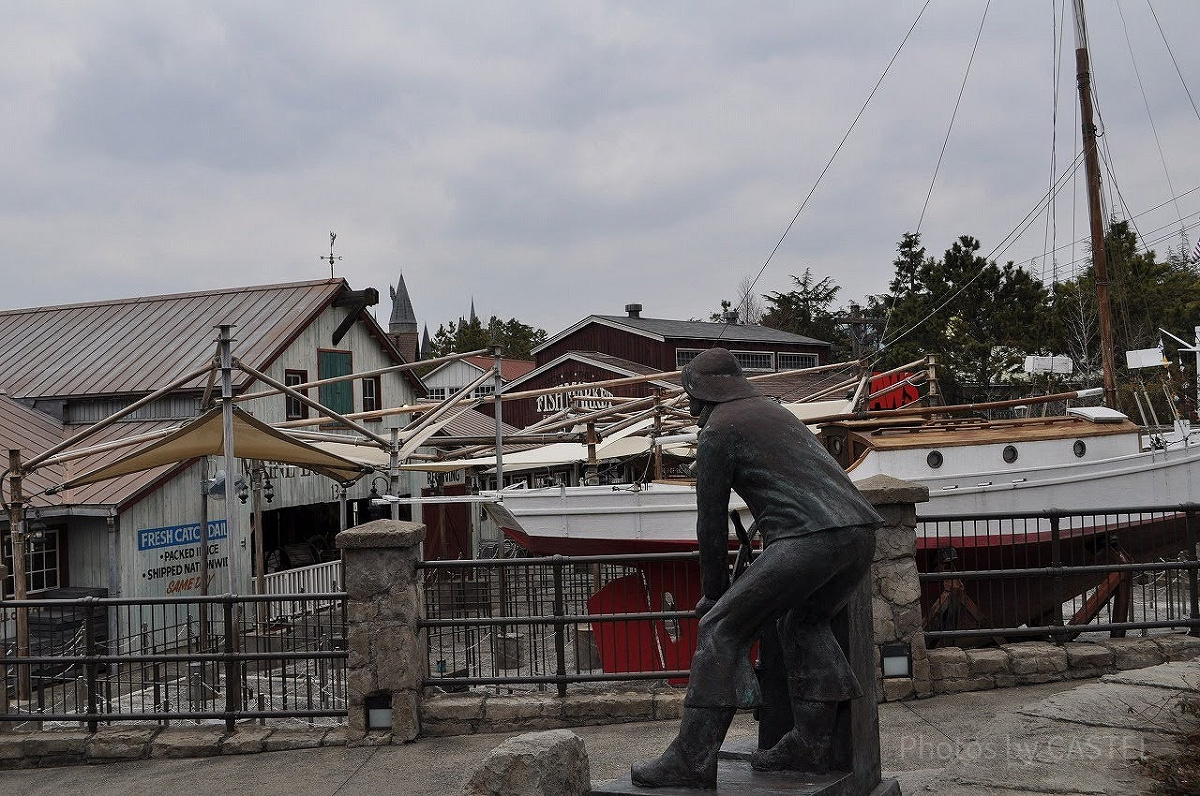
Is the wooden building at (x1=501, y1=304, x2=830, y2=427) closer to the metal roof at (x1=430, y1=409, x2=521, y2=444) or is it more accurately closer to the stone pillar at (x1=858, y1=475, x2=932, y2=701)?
the metal roof at (x1=430, y1=409, x2=521, y2=444)

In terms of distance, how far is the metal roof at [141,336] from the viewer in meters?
22.4

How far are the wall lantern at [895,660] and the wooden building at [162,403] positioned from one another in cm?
1134

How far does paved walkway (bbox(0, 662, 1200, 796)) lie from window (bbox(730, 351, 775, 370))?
112 ft

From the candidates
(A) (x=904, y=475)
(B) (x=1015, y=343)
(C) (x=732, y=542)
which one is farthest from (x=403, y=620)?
(B) (x=1015, y=343)

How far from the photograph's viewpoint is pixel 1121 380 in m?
36.7

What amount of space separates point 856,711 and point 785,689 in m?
0.33

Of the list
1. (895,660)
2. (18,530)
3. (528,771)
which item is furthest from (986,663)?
(18,530)

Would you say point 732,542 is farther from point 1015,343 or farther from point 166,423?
point 1015,343

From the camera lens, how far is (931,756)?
6312 mm

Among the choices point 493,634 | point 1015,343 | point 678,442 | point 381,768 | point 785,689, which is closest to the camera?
point 785,689

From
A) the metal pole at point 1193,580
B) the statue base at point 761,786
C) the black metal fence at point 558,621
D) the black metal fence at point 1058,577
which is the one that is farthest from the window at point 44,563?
the metal pole at point 1193,580

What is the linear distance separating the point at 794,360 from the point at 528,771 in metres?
40.7

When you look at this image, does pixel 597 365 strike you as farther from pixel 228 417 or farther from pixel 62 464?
pixel 228 417
